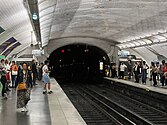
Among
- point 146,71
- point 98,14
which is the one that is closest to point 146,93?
point 146,71

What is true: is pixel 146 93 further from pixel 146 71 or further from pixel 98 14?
pixel 98 14

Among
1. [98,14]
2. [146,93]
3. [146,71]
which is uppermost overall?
[98,14]

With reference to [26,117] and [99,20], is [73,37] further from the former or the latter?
[26,117]

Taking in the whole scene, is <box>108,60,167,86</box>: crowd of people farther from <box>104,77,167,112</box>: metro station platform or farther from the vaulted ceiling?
the vaulted ceiling

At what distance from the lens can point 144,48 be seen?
111 ft

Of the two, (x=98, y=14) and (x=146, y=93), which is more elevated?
(x=98, y=14)

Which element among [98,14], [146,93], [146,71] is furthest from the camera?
[146,71]

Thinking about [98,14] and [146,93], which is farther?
[98,14]

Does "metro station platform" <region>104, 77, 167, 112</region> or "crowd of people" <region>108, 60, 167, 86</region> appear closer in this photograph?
"metro station platform" <region>104, 77, 167, 112</region>

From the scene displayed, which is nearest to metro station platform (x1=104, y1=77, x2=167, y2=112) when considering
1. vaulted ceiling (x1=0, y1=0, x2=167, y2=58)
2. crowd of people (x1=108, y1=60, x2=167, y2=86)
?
crowd of people (x1=108, y1=60, x2=167, y2=86)

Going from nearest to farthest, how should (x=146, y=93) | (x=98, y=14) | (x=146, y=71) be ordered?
(x=146, y=93) < (x=98, y=14) < (x=146, y=71)

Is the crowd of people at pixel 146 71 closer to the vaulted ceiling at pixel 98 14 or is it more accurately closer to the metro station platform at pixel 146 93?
the metro station platform at pixel 146 93

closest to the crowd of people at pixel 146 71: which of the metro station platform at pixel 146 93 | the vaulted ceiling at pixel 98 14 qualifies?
the metro station platform at pixel 146 93

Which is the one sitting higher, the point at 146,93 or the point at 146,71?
the point at 146,71
